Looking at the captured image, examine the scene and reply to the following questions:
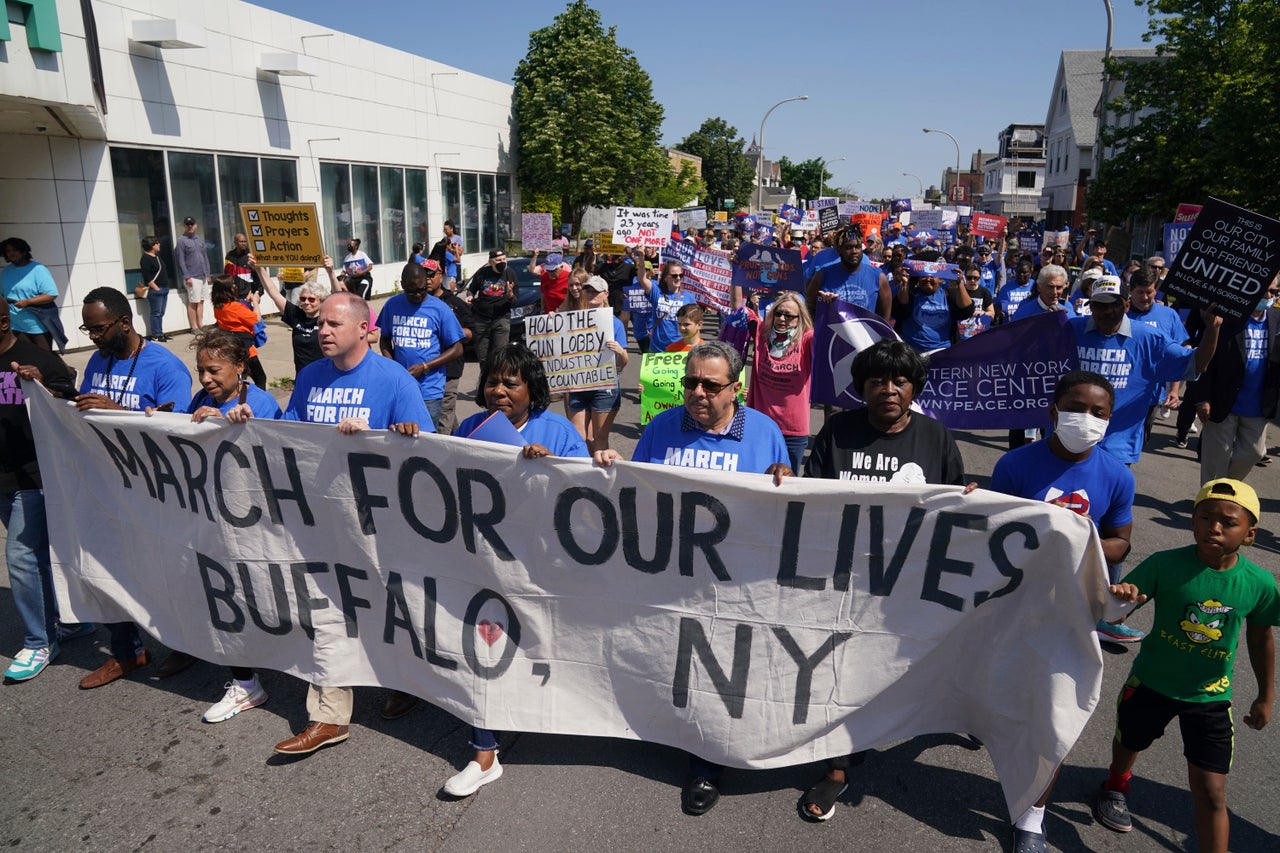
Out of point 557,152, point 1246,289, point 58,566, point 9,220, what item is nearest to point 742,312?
point 1246,289

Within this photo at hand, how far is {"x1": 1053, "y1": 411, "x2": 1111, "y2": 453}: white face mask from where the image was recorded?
3.72 m

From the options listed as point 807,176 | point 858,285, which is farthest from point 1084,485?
point 807,176

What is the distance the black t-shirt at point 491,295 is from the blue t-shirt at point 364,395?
6.36m

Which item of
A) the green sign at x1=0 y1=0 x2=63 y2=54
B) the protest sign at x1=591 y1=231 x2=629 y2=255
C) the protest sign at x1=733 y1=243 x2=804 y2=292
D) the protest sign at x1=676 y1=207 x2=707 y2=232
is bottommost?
the protest sign at x1=733 y1=243 x2=804 y2=292

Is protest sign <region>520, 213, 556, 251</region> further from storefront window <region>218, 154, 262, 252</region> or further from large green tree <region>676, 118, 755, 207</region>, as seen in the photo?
large green tree <region>676, 118, 755, 207</region>

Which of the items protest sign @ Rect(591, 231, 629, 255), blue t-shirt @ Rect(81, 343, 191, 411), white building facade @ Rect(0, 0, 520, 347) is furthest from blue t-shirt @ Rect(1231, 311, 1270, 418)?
white building facade @ Rect(0, 0, 520, 347)

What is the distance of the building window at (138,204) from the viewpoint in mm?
15312

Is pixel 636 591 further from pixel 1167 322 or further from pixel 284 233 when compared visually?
pixel 284 233

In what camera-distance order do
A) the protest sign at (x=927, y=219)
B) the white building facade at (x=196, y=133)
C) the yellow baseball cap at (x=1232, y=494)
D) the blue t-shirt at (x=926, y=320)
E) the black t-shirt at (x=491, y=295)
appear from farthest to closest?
the protest sign at (x=927, y=219), the white building facade at (x=196, y=133), the black t-shirt at (x=491, y=295), the blue t-shirt at (x=926, y=320), the yellow baseball cap at (x=1232, y=494)

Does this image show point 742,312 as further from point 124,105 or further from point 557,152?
point 557,152

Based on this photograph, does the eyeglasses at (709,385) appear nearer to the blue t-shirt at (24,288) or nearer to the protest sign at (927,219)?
the blue t-shirt at (24,288)

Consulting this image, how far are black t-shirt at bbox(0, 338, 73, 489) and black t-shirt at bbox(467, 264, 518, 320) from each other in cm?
630

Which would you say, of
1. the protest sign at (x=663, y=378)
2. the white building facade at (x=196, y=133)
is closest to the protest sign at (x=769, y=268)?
the protest sign at (x=663, y=378)

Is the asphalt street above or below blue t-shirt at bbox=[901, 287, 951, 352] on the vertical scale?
below
